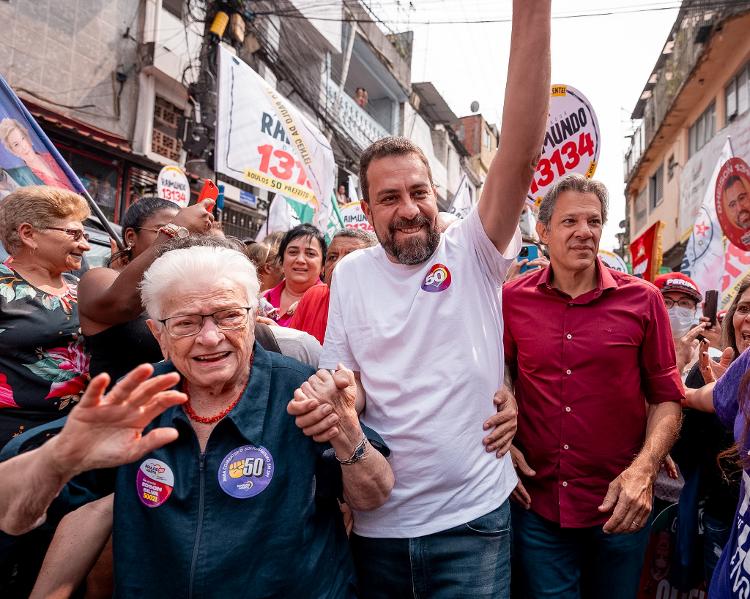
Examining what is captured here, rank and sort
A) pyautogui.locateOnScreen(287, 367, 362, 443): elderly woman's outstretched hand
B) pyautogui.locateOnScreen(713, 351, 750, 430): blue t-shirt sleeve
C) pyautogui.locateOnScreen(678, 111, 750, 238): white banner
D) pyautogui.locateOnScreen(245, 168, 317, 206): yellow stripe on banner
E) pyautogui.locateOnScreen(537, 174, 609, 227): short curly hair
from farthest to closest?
pyautogui.locateOnScreen(678, 111, 750, 238): white banner
pyautogui.locateOnScreen(245, 168, 317, 206): yellow stripe on banner
pyautogui.locateOnScreen(537, 174, 609, 227): short curly hair
pyautogui.locateOnScreen(713, 351, 750, 430): blue t-shirt sleeve
pyautogui.locateOnScreen(287, 367, 362, 443): elderly woman's outstretched hand

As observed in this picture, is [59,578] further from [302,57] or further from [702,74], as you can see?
[702,74]

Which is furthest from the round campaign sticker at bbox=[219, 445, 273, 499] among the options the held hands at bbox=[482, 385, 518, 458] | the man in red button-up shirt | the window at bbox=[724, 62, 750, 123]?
the window at bbox=[724, 62, 750, 123]

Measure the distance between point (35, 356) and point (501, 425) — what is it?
6.40 feet

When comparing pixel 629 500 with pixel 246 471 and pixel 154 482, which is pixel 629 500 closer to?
pixel 246 471

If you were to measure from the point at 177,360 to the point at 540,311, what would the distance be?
1488 millimetres

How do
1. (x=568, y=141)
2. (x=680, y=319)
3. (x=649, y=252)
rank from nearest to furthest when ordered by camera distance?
(x=680, y=319) → (x=568, y=141) → (x=649, y=252)

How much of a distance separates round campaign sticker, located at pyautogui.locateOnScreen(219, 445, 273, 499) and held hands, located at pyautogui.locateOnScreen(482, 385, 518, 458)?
2.35ft

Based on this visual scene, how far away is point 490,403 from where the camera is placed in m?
1.87

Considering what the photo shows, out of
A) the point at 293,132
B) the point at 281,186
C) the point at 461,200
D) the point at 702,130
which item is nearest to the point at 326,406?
the point at 281,186

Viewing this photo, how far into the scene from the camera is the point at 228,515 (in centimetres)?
158

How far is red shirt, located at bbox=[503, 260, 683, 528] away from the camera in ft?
7.16

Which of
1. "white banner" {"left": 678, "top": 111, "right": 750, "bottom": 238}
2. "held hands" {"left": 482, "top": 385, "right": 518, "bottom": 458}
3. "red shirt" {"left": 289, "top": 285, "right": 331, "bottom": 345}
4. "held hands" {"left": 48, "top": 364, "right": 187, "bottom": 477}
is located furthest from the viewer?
"white banner" {"left": 678, "top": 111, "right": 750, "bottom": 238}

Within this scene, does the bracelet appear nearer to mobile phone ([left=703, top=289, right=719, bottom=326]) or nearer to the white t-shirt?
the white t-shirt

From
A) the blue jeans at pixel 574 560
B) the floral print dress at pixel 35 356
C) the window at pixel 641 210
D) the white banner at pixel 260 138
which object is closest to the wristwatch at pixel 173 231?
the floral print dress at pixel 35 356
